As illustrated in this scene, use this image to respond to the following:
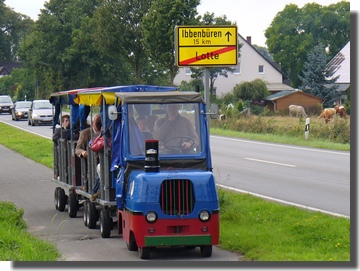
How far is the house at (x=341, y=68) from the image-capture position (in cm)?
5629

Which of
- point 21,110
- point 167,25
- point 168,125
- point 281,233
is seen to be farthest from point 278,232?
point 21,110

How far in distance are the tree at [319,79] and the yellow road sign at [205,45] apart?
47.9 meters

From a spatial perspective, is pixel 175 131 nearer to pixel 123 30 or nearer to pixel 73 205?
pixel 73 205

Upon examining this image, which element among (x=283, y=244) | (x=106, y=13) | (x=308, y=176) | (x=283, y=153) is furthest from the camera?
(x=106, y=13)

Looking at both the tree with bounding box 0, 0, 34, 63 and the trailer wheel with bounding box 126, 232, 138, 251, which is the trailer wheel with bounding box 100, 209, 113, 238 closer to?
the trailer wheel with bounding box 126, 232, 138, 251

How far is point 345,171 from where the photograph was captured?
21.3 meters

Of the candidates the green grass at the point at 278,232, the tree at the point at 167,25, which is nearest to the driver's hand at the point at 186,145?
the green grass at the point at 278,232

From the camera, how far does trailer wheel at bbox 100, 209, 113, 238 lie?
39.1ft

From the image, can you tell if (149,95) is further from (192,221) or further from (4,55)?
(4,55)

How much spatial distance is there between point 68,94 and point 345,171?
30.5 ft

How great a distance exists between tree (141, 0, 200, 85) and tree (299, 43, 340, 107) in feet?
133

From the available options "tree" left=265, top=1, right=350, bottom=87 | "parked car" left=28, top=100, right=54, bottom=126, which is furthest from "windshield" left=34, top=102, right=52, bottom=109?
"tree" left=265, top=1, right=350, bottom=87

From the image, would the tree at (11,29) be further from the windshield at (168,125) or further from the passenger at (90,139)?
the windshield at (168,125)

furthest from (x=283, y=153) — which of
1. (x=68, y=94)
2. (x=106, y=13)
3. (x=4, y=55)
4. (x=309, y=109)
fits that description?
(x=309, y=109)
